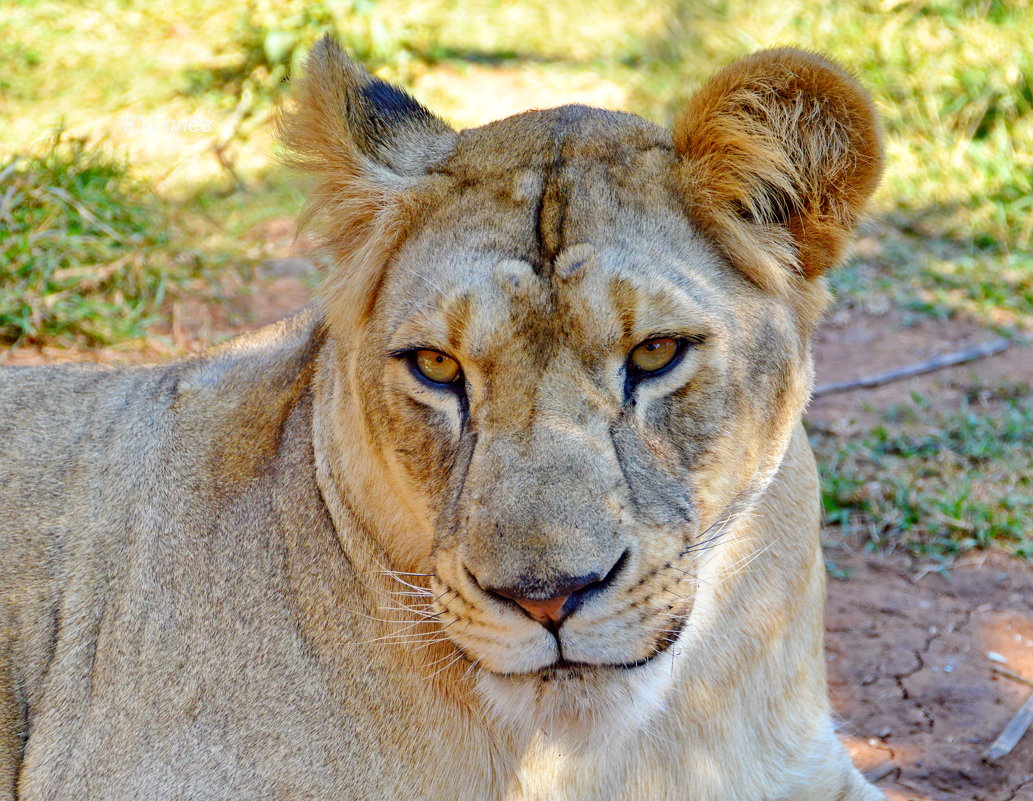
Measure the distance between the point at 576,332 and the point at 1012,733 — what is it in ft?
5.97

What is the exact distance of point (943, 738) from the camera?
10.2 ft

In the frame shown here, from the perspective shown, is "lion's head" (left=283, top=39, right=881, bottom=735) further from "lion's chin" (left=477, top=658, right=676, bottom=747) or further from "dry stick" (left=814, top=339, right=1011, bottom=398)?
"dry stick" (left=814, top=339, right=1011, bottom=398)

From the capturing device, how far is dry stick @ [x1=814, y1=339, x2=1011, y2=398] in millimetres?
4852

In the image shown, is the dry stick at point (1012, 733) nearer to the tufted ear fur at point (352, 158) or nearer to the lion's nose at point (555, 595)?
the lion's nose at point (555, 595)

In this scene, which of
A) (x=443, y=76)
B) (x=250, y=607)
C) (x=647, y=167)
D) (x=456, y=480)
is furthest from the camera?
(x=443, y=76)

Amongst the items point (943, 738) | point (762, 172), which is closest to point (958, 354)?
point (943, 738)

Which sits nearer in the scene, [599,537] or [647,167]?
[599,537]

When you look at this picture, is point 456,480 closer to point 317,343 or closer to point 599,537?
point 599,537

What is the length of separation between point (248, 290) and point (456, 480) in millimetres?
4030

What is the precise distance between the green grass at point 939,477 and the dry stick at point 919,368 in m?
0.24

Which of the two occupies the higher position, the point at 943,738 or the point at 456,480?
the point at 456,480

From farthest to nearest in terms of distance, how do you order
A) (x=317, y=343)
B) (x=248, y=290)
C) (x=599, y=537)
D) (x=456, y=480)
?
(x=248, y=290) < (x=317, y=343) < (x=456, y=480) < (x=599, y=537)

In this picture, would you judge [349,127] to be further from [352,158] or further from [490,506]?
[490,506]

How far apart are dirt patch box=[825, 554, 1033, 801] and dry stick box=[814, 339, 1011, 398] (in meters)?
1.12
